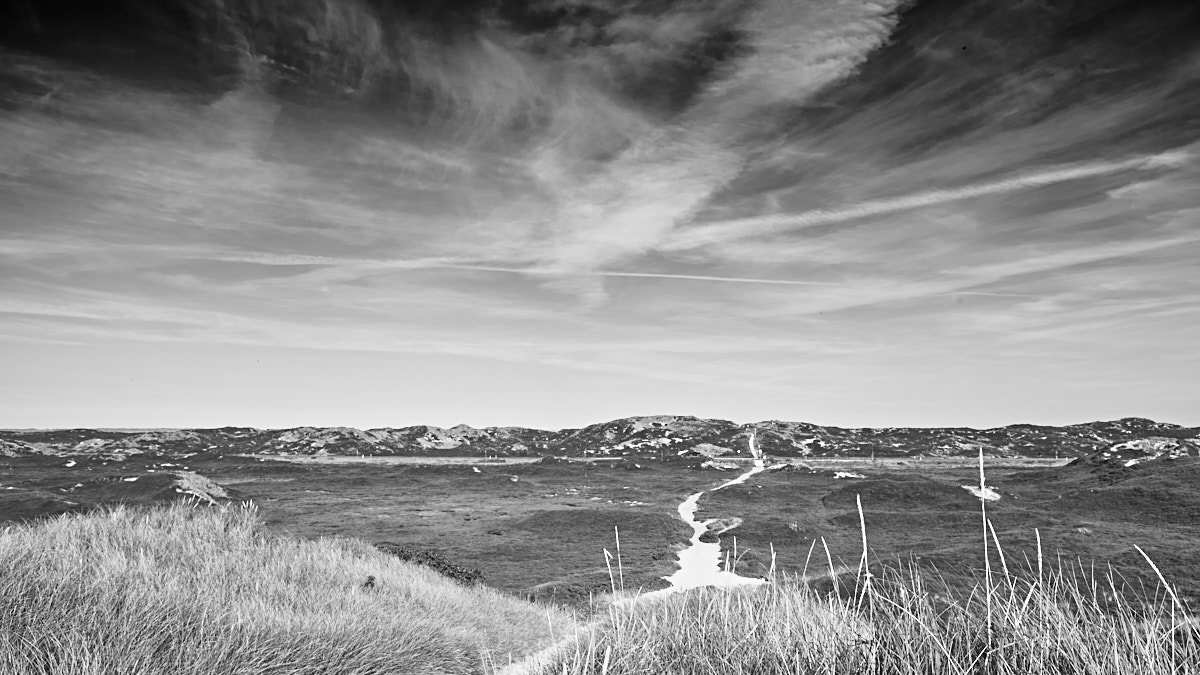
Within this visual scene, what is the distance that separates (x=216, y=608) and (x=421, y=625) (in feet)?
11.2

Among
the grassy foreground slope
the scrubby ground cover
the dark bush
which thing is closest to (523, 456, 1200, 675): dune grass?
the scrubby ground cover

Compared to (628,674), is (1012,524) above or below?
below

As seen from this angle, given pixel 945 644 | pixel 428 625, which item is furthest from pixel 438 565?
pixel 945 644

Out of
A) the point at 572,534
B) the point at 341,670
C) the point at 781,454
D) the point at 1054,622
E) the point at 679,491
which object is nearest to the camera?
the point at 1054,622

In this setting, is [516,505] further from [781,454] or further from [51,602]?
[781,454]

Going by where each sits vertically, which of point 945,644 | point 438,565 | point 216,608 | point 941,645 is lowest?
point 438,565

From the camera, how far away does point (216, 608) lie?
8172mm

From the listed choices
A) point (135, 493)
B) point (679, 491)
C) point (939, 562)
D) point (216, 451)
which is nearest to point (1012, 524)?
point (939, 562)

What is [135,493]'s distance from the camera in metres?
65.1

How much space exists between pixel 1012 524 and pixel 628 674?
2195 inches

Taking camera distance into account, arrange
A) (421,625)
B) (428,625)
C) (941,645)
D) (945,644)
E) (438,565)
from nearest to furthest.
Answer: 1. (941,645)
2. (945,644)
3. (421,625)
4. (428,625)
5. (438,565)

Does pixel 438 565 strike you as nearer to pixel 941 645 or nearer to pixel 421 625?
pixel 421 625

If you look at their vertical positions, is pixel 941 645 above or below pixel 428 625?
above

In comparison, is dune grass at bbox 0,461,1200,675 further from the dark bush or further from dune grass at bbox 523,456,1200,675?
the dark bush
